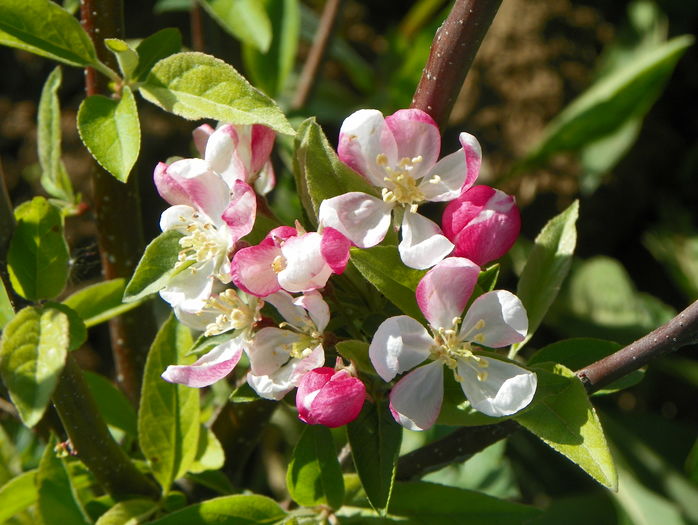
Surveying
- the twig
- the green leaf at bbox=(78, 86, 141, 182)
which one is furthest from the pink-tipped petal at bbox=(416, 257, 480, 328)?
the twig

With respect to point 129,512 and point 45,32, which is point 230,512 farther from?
point 45,32

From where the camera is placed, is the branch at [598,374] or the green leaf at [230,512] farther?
the green leaf at [230,512]

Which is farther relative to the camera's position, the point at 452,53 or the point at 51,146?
the point at 51,146

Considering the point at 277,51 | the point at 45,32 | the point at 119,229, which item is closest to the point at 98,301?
the point at 119,229

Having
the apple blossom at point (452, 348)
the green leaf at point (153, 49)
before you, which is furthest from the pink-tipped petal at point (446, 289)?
the green leaf at point (153, 49)

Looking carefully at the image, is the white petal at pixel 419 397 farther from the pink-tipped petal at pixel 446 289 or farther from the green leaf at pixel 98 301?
the green leaf at pixel 98 301

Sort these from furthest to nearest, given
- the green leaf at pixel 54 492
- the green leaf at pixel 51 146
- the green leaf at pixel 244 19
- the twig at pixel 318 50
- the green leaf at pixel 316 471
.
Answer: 1. the twig at pixel 318 50
2. the green leaf at pixel 244 19
3. the green leaf at pixel 51 146
4. the green leaf at pixel 54 492
5. the green leaf at pixel 316 471
